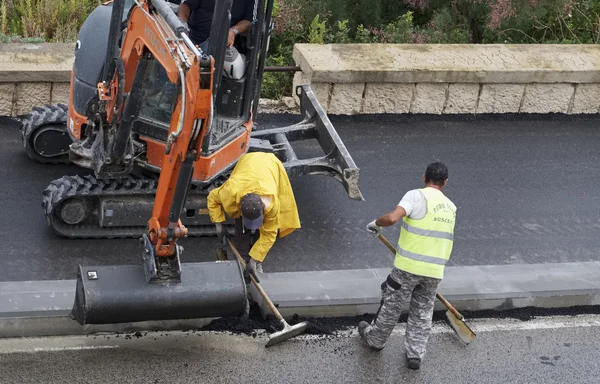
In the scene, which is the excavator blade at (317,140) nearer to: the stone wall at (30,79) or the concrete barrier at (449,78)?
the concrete barrier at (449,78)

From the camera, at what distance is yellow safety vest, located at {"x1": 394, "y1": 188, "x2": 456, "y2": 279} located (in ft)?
23.4

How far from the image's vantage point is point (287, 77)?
12.0 m

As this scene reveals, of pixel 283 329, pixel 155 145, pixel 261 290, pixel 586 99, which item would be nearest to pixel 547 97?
pixel 586 99

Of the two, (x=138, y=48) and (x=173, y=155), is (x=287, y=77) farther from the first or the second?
(x=173, y=155)

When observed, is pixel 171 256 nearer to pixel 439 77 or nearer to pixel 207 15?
pixel 207 15

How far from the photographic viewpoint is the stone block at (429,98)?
37.1ft

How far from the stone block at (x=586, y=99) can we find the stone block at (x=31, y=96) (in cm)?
605

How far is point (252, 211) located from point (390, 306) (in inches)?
49.5

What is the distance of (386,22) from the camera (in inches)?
529

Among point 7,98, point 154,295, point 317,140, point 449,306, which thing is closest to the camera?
point 154,295

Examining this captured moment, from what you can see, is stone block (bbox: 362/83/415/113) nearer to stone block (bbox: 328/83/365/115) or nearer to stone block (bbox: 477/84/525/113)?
stone block (bbox: 328/83/365/115)

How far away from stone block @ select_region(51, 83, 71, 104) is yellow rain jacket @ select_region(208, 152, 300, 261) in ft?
10.0

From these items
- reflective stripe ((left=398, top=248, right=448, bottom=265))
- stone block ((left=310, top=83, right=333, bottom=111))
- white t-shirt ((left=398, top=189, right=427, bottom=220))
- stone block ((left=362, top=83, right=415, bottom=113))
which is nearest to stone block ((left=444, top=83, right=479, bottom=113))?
stone block ((left=362, top=83, right=415, bottom=113))

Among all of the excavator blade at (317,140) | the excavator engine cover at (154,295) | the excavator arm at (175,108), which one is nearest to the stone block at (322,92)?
the excavator blade at (317,140)
